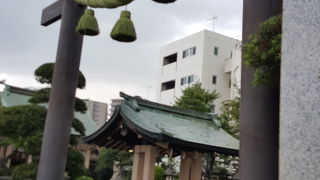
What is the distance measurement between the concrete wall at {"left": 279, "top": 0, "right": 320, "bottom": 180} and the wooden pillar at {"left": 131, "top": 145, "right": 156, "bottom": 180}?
7.62m

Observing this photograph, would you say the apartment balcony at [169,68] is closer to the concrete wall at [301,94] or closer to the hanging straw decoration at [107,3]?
the hanging straw decoration at [107,3]

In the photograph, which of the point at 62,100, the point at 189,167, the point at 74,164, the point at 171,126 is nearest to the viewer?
the point at 62,100

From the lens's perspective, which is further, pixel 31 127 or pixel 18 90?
pixel 18 90

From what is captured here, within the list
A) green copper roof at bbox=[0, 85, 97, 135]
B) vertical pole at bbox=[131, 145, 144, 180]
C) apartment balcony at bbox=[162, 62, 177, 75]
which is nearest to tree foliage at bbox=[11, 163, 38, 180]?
vertical pole at bbox=[131, 145, 144, 180]

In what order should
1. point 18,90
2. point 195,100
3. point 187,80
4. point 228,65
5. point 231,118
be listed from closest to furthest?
point 231,118, point 195,100, point 18,90, point 228,65, point 187,80

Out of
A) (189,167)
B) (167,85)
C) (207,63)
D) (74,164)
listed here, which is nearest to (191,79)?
(207,63)

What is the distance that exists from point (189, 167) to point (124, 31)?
258 inches

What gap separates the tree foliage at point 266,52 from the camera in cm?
324

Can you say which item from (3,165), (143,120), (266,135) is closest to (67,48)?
(143,120)

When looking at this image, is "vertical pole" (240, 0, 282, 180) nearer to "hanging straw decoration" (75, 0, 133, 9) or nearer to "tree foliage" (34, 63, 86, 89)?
"hanging straw decoration" (75, 0, 133, 9)

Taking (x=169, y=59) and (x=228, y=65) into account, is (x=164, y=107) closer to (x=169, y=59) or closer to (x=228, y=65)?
(x=228, y=65)

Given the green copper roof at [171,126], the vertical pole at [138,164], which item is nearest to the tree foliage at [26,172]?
the green copper roof at [171,126]

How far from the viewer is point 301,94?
2316 millimetres

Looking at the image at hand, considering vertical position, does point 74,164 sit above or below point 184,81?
below
